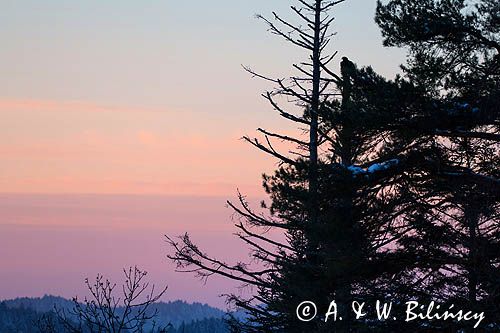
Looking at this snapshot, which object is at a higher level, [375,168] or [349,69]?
[349,69]

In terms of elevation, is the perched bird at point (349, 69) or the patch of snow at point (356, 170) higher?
the perched bird at point (349, 69)

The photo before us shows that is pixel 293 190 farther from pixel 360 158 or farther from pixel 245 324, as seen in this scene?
pixel 245 324

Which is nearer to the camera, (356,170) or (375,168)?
(375,168)

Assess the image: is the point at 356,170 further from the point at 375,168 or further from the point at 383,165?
the point at 383,165

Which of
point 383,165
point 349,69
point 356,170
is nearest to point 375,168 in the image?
point 383,165

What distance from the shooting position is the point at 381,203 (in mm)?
13852

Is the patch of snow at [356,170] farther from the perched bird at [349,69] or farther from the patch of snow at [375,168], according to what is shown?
the perched bird at [349,69]

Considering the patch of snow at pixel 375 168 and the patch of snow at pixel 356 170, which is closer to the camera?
the patch of snow at pixel 375 168

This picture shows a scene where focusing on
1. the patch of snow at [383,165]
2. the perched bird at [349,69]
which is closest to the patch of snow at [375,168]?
the patch of snow at [383,165]

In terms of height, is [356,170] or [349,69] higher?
[349,69]

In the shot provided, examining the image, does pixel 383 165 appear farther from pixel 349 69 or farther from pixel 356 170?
pixel 349 69

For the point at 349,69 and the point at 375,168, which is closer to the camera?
the point at 375,168

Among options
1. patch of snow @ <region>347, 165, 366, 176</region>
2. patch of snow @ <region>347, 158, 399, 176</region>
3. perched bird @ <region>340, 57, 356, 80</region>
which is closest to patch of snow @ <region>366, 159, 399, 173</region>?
patch of snow @ <region>347, 158, 399, 176</region>

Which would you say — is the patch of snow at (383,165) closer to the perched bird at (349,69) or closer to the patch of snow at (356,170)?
the patch of snow at (356,170)
